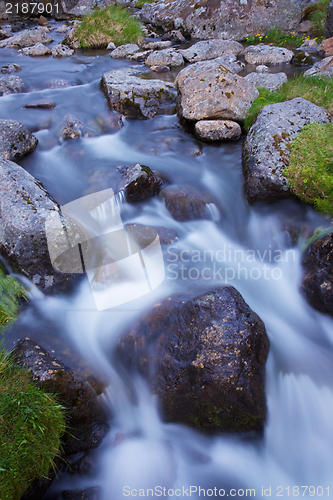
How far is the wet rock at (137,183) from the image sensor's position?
16.5ft

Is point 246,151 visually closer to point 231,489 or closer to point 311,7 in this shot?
point 231,489

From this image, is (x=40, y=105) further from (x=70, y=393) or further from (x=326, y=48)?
(x=326, y=48)

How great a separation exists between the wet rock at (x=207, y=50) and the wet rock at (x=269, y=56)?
85cm

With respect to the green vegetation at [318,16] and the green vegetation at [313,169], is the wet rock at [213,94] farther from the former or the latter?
the green vegetation at [318,16]

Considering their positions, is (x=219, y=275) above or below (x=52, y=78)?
below

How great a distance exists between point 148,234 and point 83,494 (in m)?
3.11

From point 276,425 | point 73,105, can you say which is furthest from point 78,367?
point 73,105

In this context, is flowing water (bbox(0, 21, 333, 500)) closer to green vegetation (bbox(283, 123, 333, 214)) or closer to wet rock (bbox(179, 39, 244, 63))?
green vegetation (bbox(283, 123, 333, 214))

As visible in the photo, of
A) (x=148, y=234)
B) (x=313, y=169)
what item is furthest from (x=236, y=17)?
(x=148, y=234)

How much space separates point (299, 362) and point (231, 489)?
1547 millimetres

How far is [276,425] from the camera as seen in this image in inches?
124

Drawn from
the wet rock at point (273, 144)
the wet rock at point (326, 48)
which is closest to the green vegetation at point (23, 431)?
the wet rock at point (273, 144)

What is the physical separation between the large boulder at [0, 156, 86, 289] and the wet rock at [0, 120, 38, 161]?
1526 mm

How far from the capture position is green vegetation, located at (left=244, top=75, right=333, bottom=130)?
5929 millimetres
